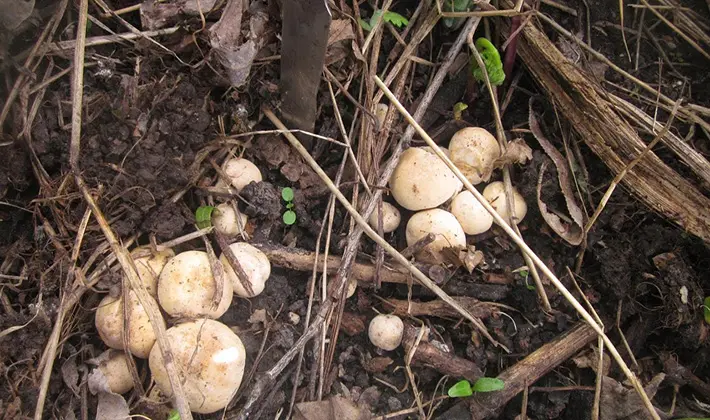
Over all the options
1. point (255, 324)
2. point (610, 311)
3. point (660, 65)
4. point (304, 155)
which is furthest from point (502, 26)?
point (255, 324)

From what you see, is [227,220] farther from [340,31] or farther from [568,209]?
[568,209]

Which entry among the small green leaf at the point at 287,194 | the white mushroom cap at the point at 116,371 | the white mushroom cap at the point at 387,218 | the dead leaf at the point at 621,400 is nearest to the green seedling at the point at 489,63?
the white mushroom cap at the point at 387,218

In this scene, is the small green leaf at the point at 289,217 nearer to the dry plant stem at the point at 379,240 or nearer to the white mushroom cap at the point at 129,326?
the dry plant stem at the point at 379,240

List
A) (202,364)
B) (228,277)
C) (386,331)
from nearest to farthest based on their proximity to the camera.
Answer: (202,364), (228,277), (386,331)

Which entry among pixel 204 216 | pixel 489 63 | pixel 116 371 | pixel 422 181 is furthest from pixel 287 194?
pixel 489 63

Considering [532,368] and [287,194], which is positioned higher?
[287,194]

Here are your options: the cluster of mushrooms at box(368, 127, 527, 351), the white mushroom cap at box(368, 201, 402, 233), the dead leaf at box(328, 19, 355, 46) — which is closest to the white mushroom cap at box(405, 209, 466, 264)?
the cluster of mushrooms at box(368, 127, 527, 351)

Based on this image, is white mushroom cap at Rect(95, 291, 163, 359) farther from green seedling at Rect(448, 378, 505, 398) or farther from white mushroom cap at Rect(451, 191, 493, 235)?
white mushroom cap at Rect(451, 191, 493, 235)
